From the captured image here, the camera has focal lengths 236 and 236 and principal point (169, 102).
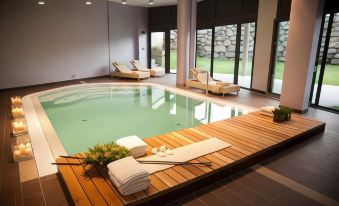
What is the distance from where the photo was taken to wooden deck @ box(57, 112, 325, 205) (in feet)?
7.38

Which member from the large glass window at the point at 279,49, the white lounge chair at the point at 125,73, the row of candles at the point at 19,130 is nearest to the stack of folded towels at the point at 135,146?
the row of candles at the point at 19,130

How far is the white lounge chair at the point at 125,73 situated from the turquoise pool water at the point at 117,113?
1.55 meters

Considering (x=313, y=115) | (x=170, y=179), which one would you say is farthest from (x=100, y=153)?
(x=313, y=115)

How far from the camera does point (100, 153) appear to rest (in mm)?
2609

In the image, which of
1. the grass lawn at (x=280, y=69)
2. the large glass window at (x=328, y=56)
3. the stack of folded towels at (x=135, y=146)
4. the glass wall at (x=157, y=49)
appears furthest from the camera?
the glass wall at (x=157, y=49)

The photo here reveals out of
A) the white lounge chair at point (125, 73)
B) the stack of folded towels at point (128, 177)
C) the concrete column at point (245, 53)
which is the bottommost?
the stack of folded towels at point (128, 177)

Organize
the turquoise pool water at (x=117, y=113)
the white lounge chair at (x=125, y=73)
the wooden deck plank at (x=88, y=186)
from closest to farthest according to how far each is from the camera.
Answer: the wooden deck plank at (x=88, y=186)
the turquoise pool water at (x=117, y=113)
the white lounge chair at (x=125, y=73)

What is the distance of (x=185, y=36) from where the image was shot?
8.34 meters

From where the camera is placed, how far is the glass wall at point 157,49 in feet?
39.3

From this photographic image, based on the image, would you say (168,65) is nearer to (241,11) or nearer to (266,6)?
(241,11)

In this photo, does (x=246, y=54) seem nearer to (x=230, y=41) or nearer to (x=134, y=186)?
(x=230, y=41)

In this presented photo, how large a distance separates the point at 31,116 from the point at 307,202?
203 inches

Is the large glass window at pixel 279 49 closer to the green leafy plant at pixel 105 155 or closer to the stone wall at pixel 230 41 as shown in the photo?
the stone wall at pixel 230 41

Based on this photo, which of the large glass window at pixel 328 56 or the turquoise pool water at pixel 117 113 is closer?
the turquoise pool water at pixel 117 113
